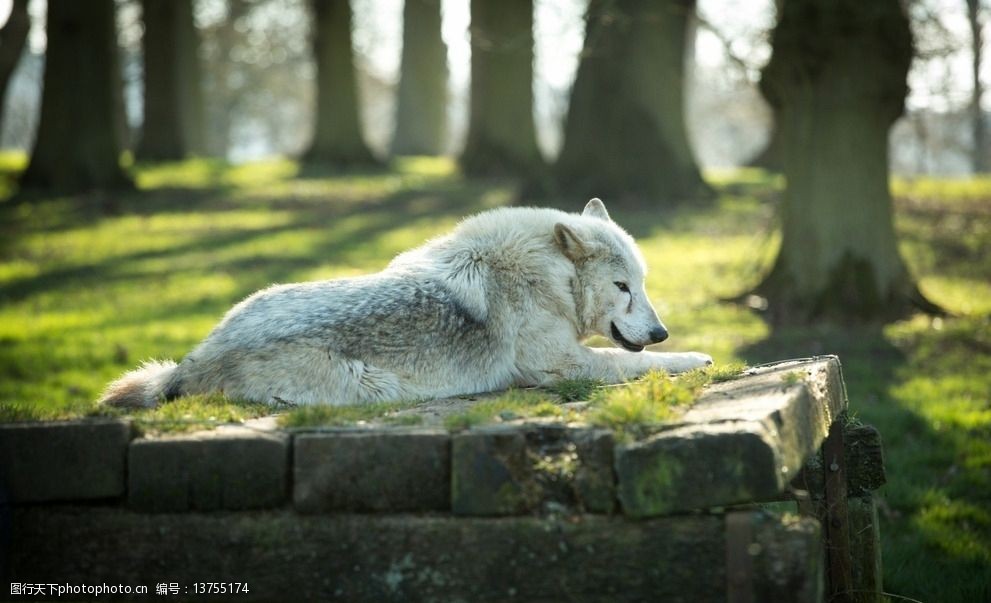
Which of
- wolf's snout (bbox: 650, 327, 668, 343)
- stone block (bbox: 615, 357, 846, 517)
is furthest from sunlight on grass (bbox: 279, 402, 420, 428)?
wolf's snout (bbox: 650, 327, 668, 343)

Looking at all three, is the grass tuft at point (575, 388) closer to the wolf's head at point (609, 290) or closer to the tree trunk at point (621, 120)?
the wolf's head at point (609, 290)

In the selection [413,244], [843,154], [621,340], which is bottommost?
[413,244]

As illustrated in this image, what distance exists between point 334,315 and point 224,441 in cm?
141

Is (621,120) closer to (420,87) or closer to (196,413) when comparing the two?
(196,413)

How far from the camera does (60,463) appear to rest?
4.96 meters

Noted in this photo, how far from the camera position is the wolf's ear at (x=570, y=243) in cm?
693

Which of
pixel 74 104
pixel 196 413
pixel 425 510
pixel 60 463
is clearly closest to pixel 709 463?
pixel 425 510

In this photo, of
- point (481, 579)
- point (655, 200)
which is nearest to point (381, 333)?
point (481, 579)

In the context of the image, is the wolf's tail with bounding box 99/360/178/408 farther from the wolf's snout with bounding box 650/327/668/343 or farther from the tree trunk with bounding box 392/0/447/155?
the tree trunk with bounding box 392/0/447/155

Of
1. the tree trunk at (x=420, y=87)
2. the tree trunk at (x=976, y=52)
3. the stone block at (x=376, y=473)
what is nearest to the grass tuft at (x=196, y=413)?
the stone block at (x=376, y=473)

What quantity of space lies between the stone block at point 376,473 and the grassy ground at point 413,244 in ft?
2.69

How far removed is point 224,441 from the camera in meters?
4.95

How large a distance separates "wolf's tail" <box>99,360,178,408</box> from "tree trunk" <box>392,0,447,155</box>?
33870 millimetres

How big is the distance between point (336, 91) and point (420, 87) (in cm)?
1168
